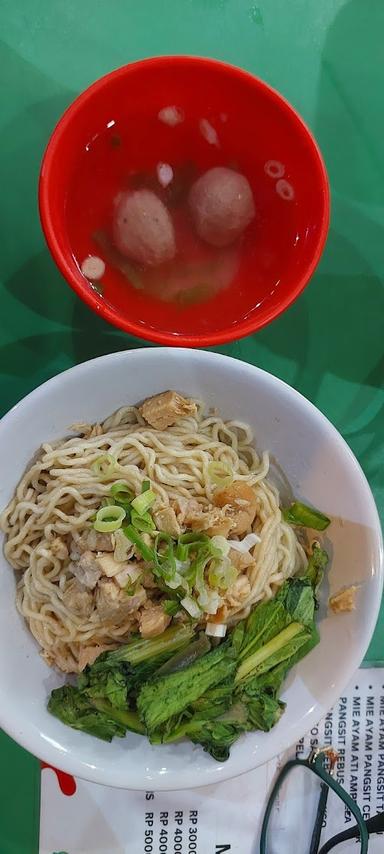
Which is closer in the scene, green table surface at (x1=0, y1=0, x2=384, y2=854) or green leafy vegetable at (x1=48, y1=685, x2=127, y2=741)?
green leafy vegetable at (x1=48, y1=685, x2=127, y2=741)

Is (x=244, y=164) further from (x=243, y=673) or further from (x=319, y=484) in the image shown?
(x=243, y=673)

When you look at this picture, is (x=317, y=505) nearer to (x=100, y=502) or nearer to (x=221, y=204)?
(x=100, y=502)

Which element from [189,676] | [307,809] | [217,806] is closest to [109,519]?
[189,676]

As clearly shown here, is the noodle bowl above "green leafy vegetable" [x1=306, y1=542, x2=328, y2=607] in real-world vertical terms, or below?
above

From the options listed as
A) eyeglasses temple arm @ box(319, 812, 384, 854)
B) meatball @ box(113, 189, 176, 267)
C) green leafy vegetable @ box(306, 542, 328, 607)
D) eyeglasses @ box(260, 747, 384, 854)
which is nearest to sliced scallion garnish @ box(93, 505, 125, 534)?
green leafy vegetable @ box(306, 542, 328, 607)

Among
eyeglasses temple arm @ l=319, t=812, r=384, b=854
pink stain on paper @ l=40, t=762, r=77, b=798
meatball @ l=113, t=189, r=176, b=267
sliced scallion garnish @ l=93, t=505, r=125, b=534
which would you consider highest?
meatball @ l=113, t=189, r=176, b=267

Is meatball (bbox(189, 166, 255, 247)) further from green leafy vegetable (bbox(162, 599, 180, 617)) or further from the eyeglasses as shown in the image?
the eyeglasses

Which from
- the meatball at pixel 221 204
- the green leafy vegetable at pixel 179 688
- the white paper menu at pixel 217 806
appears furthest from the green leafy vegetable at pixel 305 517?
the meatball at pixel 221 204

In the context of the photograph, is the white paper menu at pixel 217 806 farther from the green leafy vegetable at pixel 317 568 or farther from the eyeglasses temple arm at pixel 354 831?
the green leafy vegetable at pixel 317 568
